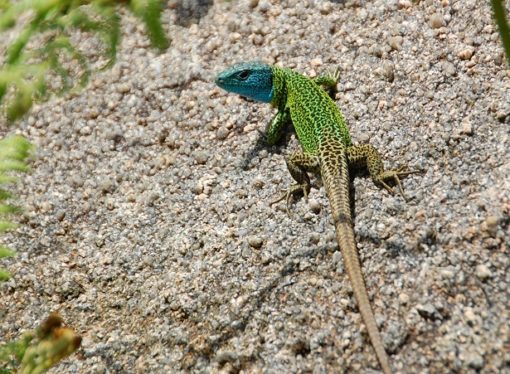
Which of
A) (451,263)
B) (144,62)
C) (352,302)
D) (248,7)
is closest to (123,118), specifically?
(144,62)

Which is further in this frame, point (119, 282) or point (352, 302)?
point (119, 282)

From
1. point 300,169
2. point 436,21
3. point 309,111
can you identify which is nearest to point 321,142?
point 300,169

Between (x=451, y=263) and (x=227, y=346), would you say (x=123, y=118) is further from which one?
(x=451, y=263)

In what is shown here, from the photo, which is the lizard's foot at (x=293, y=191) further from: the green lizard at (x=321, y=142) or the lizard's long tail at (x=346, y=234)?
the lizard's long tail at (x=346, y=234)

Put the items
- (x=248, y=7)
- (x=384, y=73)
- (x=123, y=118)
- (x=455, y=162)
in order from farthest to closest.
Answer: (x=248, y=7) < (x=123, y=118) < (x=384, y=73) < (x=455, y=162)

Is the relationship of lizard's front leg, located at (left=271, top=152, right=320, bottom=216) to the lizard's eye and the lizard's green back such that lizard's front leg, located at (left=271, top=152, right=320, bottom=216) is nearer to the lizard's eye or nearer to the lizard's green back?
the lizard's green back

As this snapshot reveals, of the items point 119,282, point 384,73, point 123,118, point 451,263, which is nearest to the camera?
point 451,263

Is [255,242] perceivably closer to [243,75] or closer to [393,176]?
[393,176]

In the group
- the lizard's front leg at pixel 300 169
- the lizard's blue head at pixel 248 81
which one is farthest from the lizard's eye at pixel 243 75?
the lizard's front leg at pixel 300 169
